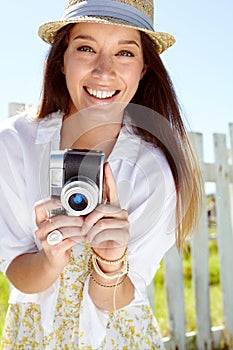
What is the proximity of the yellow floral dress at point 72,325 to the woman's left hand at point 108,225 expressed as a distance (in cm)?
20

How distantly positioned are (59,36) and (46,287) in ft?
2.48

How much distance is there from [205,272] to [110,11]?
221 centimetres

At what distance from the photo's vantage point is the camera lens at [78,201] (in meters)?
1.66

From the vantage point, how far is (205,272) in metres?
3.78

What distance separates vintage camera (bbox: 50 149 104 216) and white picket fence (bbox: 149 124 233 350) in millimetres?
1873

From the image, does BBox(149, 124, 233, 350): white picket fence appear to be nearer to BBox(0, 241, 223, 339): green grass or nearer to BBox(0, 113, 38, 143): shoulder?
BBox(0, 241, 223, 339): green grass

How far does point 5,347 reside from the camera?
76.5 inches

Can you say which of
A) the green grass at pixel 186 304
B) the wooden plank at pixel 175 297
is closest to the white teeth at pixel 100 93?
the wooden plank at pixel 175 297

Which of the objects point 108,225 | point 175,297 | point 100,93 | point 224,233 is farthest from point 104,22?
point 224,233

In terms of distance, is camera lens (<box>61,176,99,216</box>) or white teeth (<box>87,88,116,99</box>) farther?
white teeth (<box>87,88,116,99</box>)

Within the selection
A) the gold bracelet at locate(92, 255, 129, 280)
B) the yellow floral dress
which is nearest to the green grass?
the yellow floral dress

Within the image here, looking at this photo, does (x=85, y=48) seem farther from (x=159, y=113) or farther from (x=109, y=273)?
(x=109, y=273)

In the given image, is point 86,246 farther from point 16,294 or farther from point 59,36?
point 59,36

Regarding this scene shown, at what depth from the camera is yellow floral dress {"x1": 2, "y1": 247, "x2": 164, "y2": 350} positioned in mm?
1894
